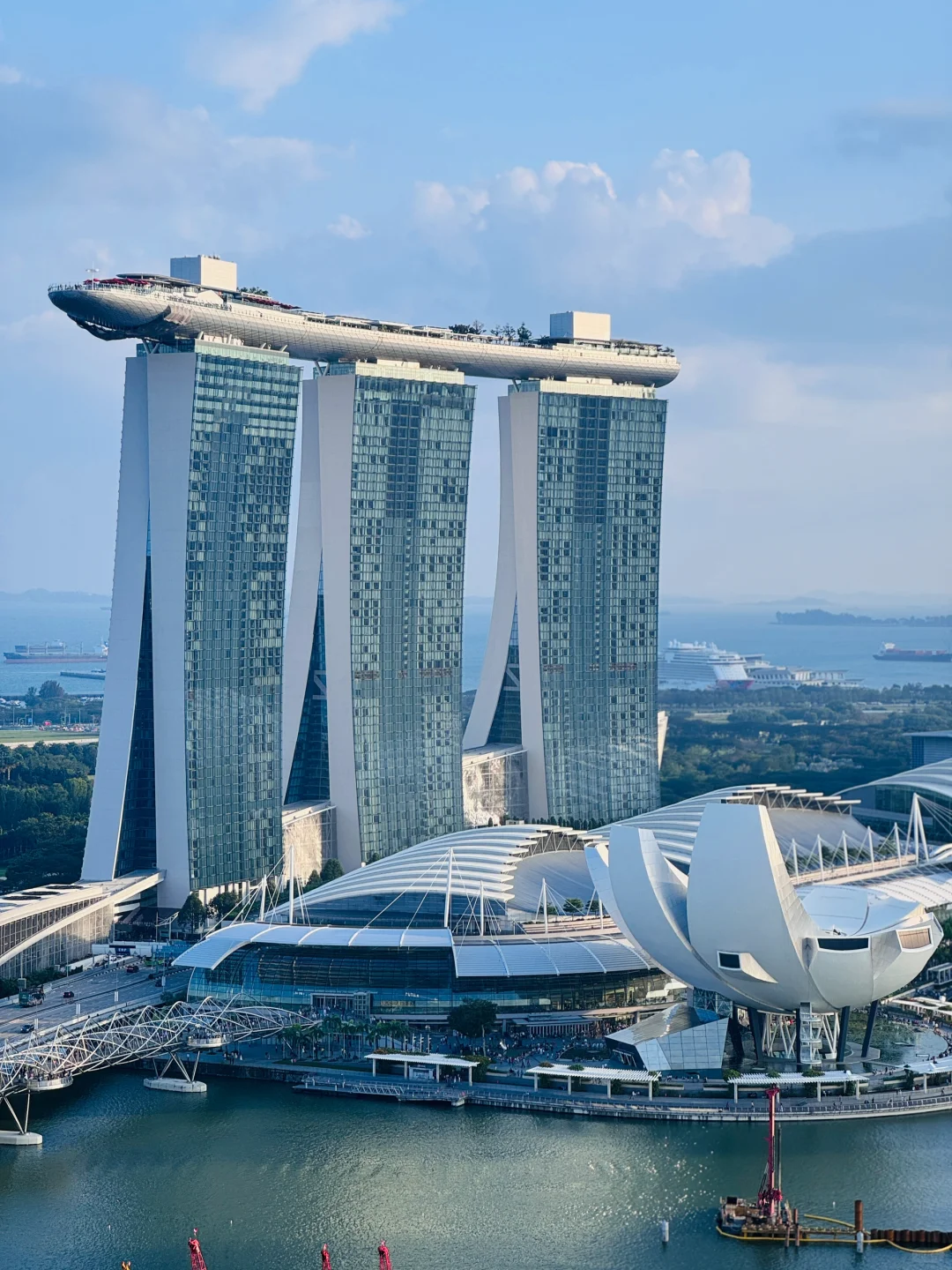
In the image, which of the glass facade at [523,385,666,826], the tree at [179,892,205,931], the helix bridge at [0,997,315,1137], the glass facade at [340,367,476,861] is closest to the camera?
the helix bridge at [0,997,315,1137]

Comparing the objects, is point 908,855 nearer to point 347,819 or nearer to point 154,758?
point 347,819

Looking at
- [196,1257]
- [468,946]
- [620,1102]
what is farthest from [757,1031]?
[196,1257]

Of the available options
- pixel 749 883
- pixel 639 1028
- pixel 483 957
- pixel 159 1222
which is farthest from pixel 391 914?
pixel 159 1222

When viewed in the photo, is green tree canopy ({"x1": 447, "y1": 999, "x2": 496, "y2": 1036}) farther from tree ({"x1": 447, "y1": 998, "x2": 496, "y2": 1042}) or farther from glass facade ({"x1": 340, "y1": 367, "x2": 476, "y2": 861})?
glass facade ({"x1": 340, "y1": 367, "x2": 476, "y2": 861})

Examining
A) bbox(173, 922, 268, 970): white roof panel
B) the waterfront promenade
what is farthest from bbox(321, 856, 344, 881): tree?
the waterfront promenade

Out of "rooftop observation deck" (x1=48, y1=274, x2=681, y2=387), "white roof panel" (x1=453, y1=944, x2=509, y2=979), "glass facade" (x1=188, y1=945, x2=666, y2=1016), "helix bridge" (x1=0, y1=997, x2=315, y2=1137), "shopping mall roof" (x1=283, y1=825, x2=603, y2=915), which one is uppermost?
"rooftop observation deck" (x1=48, y1=274, x2=681, y2=387)

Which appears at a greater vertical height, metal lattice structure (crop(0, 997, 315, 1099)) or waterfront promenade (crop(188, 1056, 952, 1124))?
metal lattice structure (crop(0, 997, 315, 1099))

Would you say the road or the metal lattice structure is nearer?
the metal lattice structure

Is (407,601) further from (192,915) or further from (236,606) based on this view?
(192,915)
